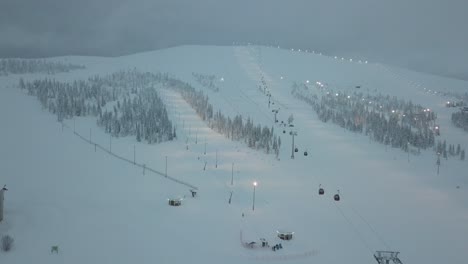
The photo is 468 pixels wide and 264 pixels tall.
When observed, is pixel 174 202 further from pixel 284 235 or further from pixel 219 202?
pixel 284 235

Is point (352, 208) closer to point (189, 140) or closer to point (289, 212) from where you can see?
point (289, 212)

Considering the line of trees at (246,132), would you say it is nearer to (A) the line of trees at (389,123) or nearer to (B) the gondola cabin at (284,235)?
(A) the line of trees at (389,123)

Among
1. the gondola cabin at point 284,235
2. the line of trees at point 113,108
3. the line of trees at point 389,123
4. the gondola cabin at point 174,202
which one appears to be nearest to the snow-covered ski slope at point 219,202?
the gondola cabin at point 284,235

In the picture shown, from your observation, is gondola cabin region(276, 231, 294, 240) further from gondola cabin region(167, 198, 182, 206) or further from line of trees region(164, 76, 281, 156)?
line of trees region(164, 76, 281, 156)

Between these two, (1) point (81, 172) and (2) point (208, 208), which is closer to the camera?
(2) point (208, 208)

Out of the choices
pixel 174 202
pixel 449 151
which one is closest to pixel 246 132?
pixel 449 151

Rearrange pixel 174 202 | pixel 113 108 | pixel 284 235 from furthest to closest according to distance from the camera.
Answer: pixel 113 108 → pixel 174 202 → pixel 284 235

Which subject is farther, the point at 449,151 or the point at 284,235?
the point at 449,151

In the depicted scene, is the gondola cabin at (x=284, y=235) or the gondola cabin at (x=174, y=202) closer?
the gondola cabin at (x=284, y=235)

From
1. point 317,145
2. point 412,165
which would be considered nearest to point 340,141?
point 317,145
